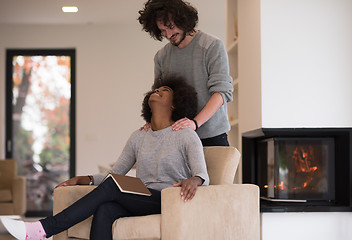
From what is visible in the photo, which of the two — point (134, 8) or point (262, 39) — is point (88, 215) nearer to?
point (262, 39)

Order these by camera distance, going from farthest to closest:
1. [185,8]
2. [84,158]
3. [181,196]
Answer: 1. [84,158]
2. [185,8]
3. [181,196]

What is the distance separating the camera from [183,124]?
294cm

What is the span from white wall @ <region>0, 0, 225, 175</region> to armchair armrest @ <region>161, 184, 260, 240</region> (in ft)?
19.5

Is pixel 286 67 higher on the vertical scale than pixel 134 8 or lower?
lower

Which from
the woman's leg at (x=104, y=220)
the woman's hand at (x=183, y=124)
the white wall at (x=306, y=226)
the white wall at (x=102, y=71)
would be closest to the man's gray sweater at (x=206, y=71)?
the woman's hand at (x=183, y=124)

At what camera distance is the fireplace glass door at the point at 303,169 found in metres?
4.18

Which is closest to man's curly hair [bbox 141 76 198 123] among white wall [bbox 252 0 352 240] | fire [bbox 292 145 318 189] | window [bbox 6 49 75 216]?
white wall [bbox 252 0 352 240]

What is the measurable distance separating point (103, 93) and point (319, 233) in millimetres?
5111

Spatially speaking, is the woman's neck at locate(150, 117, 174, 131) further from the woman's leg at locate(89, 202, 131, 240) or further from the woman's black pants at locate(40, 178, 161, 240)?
the woman's leg at locate(89, 202, 131, 240)

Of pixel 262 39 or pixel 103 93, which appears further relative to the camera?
pixel 103 93

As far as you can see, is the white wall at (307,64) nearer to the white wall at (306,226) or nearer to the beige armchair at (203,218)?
the white wall at (306,226)

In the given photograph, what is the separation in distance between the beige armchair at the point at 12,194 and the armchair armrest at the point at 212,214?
16.4 feet

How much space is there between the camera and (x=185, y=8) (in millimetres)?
3053

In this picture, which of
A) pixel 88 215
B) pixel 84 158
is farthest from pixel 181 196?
Result: pixel 84 158
